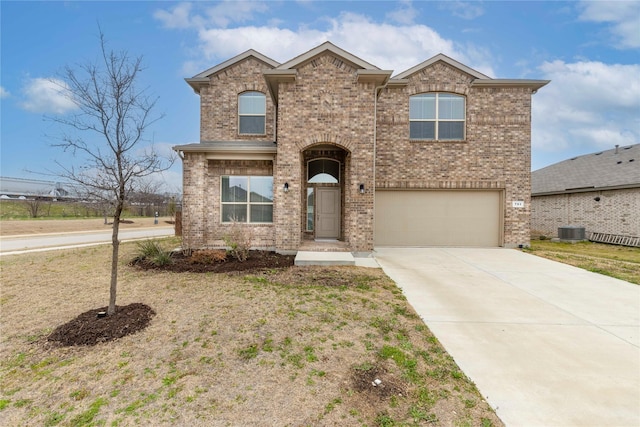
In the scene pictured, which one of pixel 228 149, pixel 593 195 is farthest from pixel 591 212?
Answer: pixel 228 149

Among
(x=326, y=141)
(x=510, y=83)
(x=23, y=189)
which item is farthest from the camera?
(x=23, y=189)

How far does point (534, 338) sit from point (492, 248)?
8.52m

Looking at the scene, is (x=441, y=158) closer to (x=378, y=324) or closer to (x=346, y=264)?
(x=346, y=264)

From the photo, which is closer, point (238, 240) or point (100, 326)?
point (100, 326)

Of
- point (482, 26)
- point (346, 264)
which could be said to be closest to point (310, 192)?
point (346, 264)

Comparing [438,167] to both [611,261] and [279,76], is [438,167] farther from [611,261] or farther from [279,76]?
[279,76]

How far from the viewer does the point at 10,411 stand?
2.66 meters

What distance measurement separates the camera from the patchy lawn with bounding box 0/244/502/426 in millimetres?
2586

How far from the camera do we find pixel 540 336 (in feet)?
13.5

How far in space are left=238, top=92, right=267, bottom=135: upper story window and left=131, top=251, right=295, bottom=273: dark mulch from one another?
618 cm

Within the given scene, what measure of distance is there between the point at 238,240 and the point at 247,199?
184 centimetres

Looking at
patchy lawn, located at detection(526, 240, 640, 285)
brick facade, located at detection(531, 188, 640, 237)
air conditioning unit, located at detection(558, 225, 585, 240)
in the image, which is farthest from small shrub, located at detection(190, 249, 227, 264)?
brick facade, located at detection(531, 188, 640, 237)

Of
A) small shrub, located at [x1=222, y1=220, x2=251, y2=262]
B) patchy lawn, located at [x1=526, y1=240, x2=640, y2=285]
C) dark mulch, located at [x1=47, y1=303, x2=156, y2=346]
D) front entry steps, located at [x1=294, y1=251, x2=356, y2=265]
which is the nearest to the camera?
dark mulch, located at [x1=47, y1=303, x2=156, y2=346]

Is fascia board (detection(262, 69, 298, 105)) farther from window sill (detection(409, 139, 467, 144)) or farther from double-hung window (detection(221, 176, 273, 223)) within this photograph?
window sill (detection(409, 139, 467, 144))
